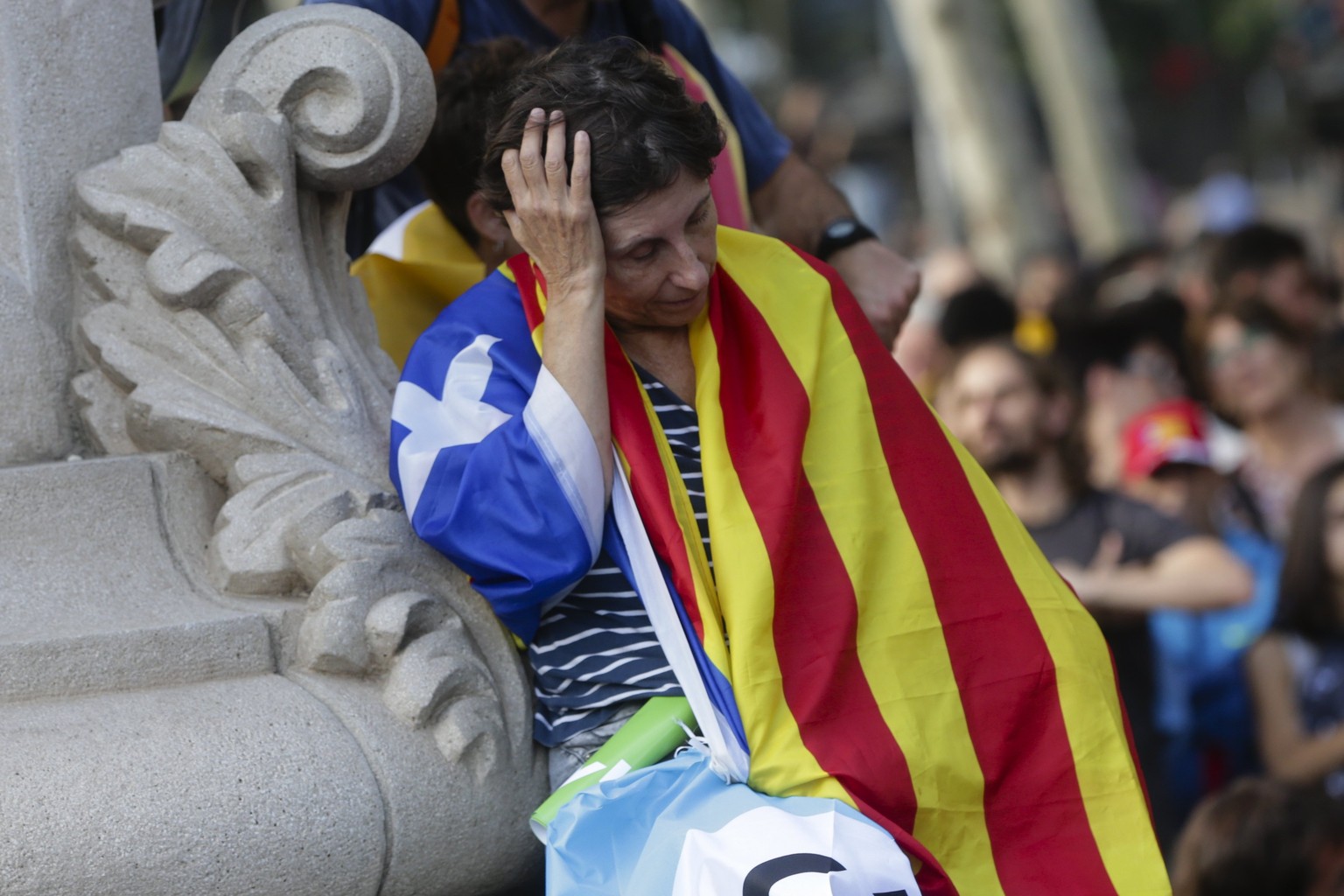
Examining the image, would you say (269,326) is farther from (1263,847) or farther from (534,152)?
(1263,847)

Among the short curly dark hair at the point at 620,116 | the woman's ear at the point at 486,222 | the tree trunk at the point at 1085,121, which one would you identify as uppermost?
the short curly dark hair at the point at 620,116

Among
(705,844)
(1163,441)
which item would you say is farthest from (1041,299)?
(705,844)

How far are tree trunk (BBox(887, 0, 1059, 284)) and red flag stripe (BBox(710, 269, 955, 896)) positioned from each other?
13.6 m

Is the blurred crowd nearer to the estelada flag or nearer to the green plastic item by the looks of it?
the estelada flag

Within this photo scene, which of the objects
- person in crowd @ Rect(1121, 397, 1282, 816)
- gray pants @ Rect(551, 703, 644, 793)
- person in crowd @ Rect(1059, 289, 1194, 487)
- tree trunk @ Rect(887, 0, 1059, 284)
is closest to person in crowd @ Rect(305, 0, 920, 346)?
gray pants @ Rect(551, 703, 644, 793)

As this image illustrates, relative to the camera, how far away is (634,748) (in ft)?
7.82

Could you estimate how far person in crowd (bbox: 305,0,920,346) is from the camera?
3.30 metres

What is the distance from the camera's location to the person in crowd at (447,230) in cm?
313

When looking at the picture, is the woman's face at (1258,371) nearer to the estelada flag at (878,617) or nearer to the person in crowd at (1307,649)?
the person in crowd at (1307,649)

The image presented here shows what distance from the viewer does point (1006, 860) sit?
2.43 meters

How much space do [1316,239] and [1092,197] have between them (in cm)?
285

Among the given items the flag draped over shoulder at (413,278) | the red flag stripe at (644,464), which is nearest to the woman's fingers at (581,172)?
the red flag stripe at (644,464)

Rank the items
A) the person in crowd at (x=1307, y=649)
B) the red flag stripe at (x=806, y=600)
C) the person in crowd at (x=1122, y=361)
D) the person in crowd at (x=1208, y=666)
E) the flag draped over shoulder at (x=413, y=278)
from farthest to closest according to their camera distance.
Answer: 1. the person in crowd at (x=1122, y=361)
2. the person in crowd at (x=1208, y=666)
3. the person in crowd at (x=1307, y=649)
4. the flag draped over shoulder at (x=413, y=278)
5. the red flag stripe at (x=806, y=600)

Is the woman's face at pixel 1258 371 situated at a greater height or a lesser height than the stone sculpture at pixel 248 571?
lesser
